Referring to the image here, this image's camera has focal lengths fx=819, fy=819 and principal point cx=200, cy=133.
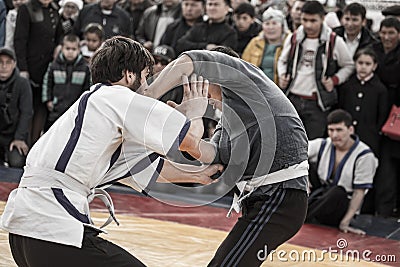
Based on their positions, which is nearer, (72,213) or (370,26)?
(72,213)

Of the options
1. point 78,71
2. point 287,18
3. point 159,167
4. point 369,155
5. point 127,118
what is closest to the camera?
point 127,118

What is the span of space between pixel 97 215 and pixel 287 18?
3544mm

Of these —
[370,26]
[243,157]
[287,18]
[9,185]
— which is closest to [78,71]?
[9,185]

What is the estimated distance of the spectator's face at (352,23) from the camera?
688 centimetres

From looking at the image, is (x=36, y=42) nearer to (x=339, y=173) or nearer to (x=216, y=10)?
(x=216, y=10)

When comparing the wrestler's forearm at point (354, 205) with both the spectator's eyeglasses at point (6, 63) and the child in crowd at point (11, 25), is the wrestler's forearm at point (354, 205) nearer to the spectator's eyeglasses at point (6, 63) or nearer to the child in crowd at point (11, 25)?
the spectator's eyeglasses at point (6, 63)

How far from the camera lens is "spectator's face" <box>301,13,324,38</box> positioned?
6.64m

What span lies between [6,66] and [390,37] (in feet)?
11.0

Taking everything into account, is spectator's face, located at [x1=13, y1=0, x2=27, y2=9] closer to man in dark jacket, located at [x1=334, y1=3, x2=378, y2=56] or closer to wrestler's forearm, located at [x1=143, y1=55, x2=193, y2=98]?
man in dark jacket, located at [x1=334, y1=3, x2=378, y2=56]

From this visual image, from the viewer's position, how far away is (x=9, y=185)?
6.41 meters

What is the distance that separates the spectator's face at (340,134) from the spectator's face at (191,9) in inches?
84.0

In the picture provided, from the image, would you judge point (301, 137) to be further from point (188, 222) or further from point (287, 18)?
point (287, 18)

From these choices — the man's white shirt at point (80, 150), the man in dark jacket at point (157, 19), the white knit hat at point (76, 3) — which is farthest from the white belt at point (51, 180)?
the white knit hat at point (76, 3)

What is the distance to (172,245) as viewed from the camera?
492cm
